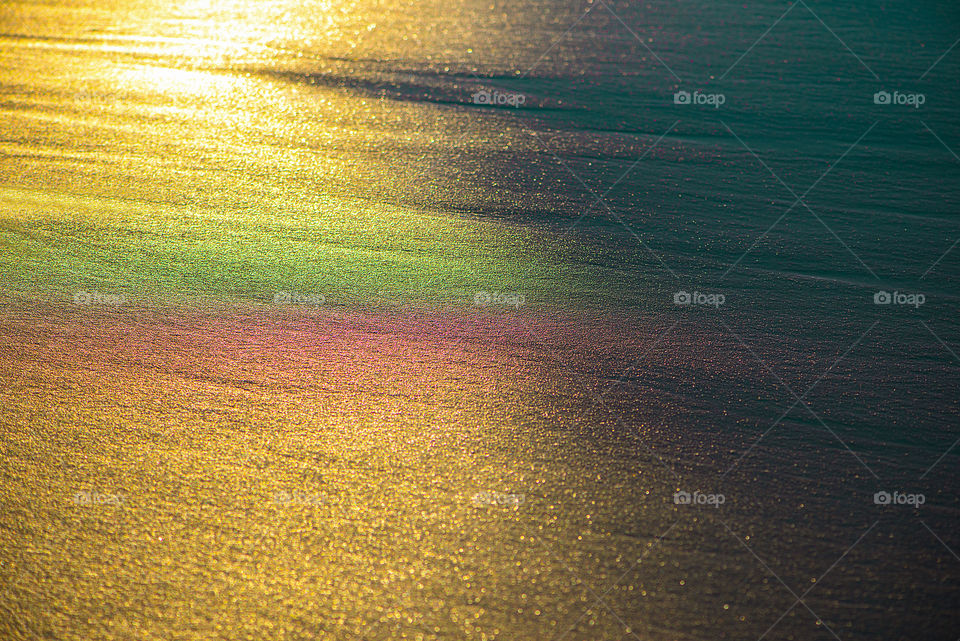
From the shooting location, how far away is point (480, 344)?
1.93 m

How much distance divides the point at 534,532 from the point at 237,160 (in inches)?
77.4

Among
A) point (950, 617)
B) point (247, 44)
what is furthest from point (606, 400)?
point (247, 44)

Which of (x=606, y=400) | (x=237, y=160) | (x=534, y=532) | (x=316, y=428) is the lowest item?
(x=534, y=532)

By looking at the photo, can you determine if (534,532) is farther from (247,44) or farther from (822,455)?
(247,44)

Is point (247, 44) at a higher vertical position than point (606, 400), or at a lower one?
higher

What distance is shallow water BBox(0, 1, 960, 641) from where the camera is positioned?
1362mm

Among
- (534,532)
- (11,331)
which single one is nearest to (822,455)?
(534,532)

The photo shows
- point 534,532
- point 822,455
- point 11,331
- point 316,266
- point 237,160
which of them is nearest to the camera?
point 534,532

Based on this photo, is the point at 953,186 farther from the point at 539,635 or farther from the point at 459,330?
Answer: the point at 539,635

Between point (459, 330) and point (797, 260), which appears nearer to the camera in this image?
point (459, 330)

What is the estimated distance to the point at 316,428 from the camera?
5.49ft

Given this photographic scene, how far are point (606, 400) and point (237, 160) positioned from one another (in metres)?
1.79

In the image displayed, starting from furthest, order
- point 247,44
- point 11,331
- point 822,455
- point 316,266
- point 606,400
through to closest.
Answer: point 247,44, point 316,266, point 11,331, point 606,400, point 822,455

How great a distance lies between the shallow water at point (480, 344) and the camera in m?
1.36
